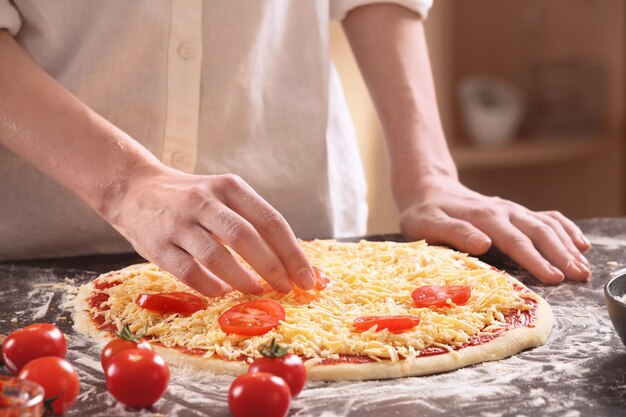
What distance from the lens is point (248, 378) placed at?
116 centimetres

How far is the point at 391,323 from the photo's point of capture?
1423 mm

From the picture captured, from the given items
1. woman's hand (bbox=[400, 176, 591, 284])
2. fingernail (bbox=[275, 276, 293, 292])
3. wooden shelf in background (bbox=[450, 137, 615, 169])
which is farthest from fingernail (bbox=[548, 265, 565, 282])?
wooden shelf in background (bbox=[450, 137, 615, 169])

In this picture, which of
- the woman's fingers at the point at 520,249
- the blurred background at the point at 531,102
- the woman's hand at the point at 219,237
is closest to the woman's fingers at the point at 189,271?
the woman's hand at the point at 219,237

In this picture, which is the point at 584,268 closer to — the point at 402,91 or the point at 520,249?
the point at 520,249

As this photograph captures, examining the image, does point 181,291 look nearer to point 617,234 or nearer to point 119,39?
point 119,39

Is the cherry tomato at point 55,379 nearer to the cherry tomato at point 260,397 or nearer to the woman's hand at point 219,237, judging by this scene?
the cherry tomato at point 260,397

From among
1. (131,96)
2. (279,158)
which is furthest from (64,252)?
(279,158)

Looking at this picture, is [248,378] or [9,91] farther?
[9,91]

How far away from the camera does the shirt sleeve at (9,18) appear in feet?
6.09

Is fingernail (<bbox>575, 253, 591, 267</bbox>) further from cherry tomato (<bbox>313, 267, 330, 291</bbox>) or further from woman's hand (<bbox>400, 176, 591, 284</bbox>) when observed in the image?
A: cherry tomato (<bbox>313, 267, 330, 291</bbox>)

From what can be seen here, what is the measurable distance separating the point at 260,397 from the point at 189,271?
1.38ft

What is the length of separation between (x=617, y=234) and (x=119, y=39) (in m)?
1.24

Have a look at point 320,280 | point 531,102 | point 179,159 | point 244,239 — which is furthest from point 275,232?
point 531,102

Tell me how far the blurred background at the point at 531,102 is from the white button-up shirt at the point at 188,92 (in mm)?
1873
